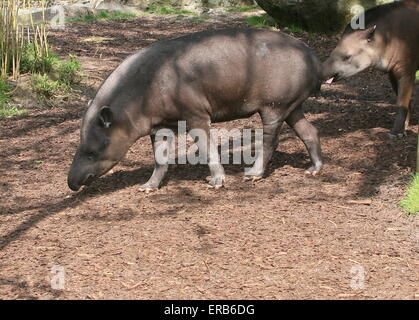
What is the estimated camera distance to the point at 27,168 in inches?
284

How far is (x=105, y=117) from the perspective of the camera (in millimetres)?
5938

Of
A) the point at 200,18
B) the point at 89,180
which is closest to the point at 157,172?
the point at 89,180

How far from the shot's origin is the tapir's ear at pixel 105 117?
5.89 m

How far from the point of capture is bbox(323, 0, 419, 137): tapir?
7.64 metres

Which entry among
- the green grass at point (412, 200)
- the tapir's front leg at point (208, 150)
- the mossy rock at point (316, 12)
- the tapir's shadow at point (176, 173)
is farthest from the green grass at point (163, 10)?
the green grass at point (412, 200)

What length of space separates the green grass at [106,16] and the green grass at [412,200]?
1423 centimetres

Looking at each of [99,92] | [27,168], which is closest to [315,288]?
[99,92]

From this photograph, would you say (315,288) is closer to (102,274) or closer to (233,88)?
(102,274)

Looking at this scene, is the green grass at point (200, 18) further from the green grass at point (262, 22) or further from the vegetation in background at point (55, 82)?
the vegetation in background at point (55, 82)

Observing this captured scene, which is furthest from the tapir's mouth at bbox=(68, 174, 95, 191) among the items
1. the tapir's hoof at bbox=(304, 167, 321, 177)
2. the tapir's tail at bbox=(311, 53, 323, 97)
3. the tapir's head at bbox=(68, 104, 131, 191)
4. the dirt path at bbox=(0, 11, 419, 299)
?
the tapir's tail at bbox=(311, 53, 323, 97)

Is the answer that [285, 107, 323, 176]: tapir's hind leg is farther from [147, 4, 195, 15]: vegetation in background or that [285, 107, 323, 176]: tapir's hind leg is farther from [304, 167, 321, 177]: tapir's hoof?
[147, 4, 195, 15]: vegetation in background

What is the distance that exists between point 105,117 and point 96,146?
312 millimetres

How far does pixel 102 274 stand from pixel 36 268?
0.53m

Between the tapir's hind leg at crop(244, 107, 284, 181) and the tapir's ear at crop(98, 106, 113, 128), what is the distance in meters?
1.47
